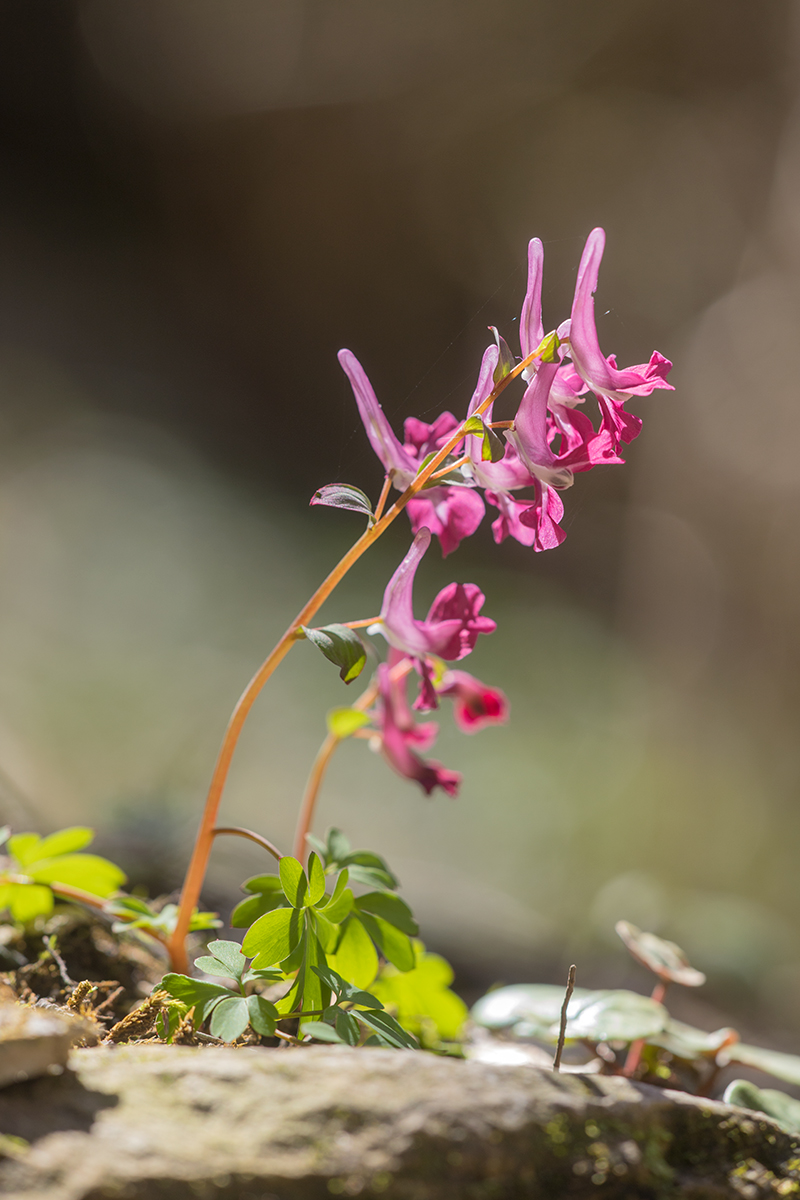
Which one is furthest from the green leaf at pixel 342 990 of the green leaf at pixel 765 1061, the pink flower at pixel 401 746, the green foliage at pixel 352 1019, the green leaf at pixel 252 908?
the green leaf at pixel 765 1061

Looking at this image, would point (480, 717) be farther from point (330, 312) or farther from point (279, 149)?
point (279, 149)

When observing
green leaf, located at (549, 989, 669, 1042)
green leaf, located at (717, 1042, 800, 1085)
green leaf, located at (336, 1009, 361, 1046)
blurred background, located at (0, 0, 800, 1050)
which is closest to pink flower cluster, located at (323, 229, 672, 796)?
green leaf, located at (336, 1009, 361, 1046)

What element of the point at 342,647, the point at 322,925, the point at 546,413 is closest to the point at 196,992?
the point at 322,925

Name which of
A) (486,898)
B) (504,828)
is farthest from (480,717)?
(504,828)

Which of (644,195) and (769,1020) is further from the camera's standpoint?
(644,195)

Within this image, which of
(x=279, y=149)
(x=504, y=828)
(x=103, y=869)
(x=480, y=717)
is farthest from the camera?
(x=279, y=149)

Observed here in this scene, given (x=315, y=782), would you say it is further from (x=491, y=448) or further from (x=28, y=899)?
(x=491, y=448)

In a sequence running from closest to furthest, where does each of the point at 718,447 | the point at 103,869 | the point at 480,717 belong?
the point at 480,717 → the point at 103,869 → the point at 718,447
